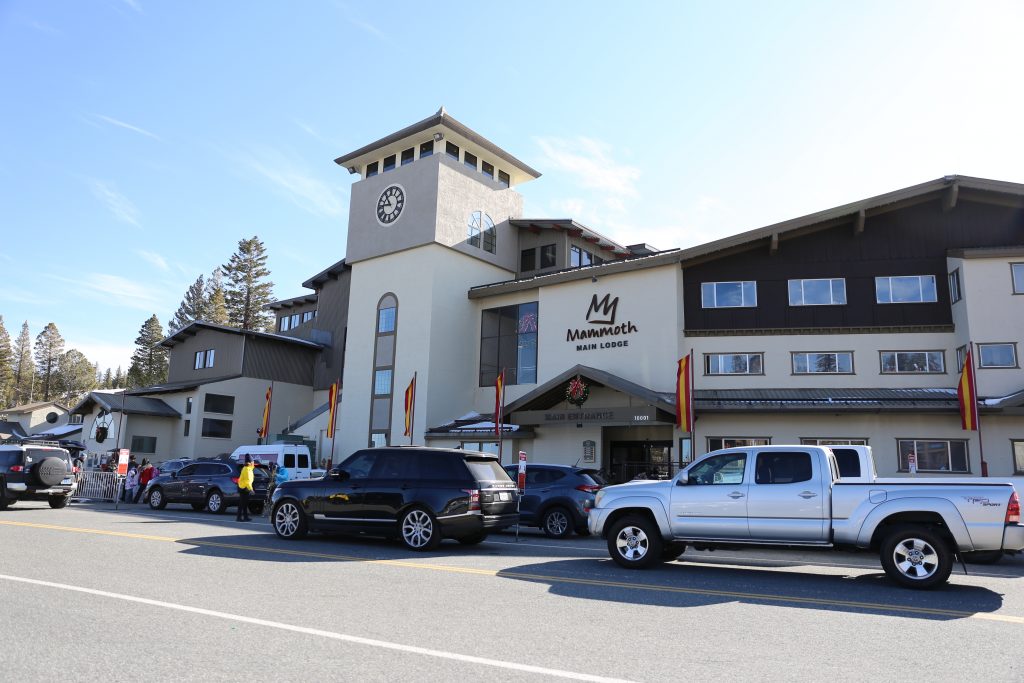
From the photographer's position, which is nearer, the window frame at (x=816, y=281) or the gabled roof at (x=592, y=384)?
the gabled roof at (x=592, y=384)

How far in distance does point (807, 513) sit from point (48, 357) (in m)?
122

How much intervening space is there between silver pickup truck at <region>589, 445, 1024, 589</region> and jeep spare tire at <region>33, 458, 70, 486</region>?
16.4 meters

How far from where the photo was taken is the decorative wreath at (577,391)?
2906cm

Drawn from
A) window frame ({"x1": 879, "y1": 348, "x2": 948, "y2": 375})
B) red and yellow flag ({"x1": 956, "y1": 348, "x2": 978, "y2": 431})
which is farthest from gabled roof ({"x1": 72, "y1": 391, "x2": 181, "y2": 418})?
red and yellow flag ({"x1": 956, "y1": 348, "x2": 978, "y2": 431})

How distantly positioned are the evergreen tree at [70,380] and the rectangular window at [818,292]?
108991 millimetres

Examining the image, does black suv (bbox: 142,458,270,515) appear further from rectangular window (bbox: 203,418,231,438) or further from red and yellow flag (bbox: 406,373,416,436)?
rectangular window (bbox: 203,418,231,438)

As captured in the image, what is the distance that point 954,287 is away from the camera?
87.2 ft

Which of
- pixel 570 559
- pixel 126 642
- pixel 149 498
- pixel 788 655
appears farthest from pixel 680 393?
pixel 126 642

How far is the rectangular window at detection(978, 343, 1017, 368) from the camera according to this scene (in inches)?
986

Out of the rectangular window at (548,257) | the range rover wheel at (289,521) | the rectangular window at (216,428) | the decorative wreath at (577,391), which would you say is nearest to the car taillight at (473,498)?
the range rover wheel at (289,521)

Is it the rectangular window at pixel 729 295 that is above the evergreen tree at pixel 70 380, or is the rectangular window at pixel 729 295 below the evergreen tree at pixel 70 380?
below

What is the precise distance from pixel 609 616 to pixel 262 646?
338 centimetres

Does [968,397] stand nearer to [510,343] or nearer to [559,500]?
[559,500]

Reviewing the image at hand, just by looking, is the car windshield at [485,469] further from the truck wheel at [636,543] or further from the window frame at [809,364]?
the window frame at [809,364]
